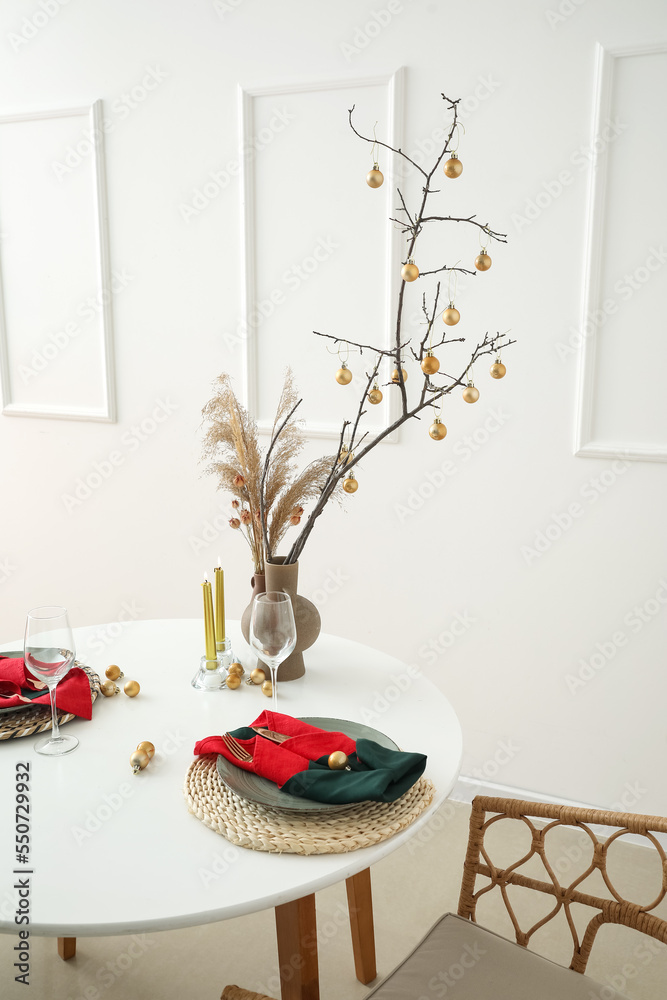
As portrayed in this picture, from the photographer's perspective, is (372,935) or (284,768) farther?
(372,935)

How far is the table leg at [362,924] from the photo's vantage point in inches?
66.2

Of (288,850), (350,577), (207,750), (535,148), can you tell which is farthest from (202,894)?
(535,148)

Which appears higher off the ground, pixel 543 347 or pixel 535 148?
pixel 535 148

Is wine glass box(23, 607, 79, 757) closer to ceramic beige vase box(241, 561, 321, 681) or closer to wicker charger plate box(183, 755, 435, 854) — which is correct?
wicker charger plate box(183, 755, 435, 854)

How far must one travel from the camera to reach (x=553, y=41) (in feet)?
6.64

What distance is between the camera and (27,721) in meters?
1.31

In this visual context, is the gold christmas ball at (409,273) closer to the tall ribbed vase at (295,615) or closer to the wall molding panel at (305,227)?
the tall ribbed vase at (295,615)

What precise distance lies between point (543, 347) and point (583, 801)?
131cm

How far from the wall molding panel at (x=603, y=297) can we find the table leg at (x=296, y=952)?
1424mm

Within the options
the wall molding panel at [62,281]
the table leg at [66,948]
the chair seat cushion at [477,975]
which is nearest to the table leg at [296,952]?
the chair seat cushion at [477,975]

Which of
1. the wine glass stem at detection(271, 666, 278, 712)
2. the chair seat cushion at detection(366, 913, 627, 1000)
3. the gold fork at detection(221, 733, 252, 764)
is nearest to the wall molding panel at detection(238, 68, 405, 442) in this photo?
the wine glass stem at detection(271, 666, 278, 712)

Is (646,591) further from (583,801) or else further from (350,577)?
(350,577)

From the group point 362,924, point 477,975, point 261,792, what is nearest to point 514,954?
point 477,975

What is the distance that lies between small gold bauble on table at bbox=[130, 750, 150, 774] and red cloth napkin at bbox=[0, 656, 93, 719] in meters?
0.18
